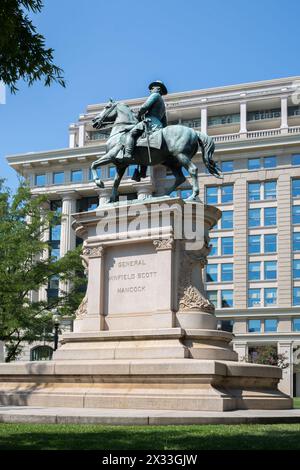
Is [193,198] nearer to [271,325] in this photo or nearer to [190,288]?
[190,288]

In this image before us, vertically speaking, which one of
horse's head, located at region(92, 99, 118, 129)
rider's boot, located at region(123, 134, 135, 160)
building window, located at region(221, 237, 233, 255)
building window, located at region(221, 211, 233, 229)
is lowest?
rider's boot, located at region(123, 134, 135, 160)

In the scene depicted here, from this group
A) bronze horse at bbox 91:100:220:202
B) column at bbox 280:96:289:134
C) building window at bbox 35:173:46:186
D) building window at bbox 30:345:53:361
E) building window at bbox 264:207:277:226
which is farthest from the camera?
building window at bbox 35:173:46:186

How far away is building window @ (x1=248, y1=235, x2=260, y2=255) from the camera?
8200cm

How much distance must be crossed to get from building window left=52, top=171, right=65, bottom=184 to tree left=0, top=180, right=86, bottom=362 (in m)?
50.3

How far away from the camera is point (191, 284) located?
778 inches

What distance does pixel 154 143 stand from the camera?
21281mm

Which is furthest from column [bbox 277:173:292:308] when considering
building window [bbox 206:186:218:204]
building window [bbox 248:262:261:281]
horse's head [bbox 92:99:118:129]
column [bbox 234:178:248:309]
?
horse's head [bbox 92:99:118:129]

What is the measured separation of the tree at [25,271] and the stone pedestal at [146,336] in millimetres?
13876

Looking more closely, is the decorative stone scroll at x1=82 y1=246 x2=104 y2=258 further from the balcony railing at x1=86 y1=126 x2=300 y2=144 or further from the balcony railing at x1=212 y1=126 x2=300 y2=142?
the balcony railing at x1=212 y1=126 x2=300 y2=142

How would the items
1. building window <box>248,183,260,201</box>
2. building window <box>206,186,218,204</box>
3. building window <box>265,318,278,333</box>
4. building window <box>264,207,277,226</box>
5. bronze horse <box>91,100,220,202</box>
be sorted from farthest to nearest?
building window <box>206,186,218,204</box>
building window <box>248,183,260,201</box>
building window <box>264,207,277,226</box>
building window <box>265,318,278,333</box>
bronze horse <box>91,100,220,202</box>

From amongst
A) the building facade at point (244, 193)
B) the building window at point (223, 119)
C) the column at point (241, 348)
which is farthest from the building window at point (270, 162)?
the column at point (241, 348)

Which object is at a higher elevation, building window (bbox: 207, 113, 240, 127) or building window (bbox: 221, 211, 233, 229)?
building window (bbox: 207, 113, 240, 127)

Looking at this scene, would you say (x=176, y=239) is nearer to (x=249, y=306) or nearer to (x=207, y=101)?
(x=249, y=306)

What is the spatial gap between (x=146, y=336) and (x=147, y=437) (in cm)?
788
